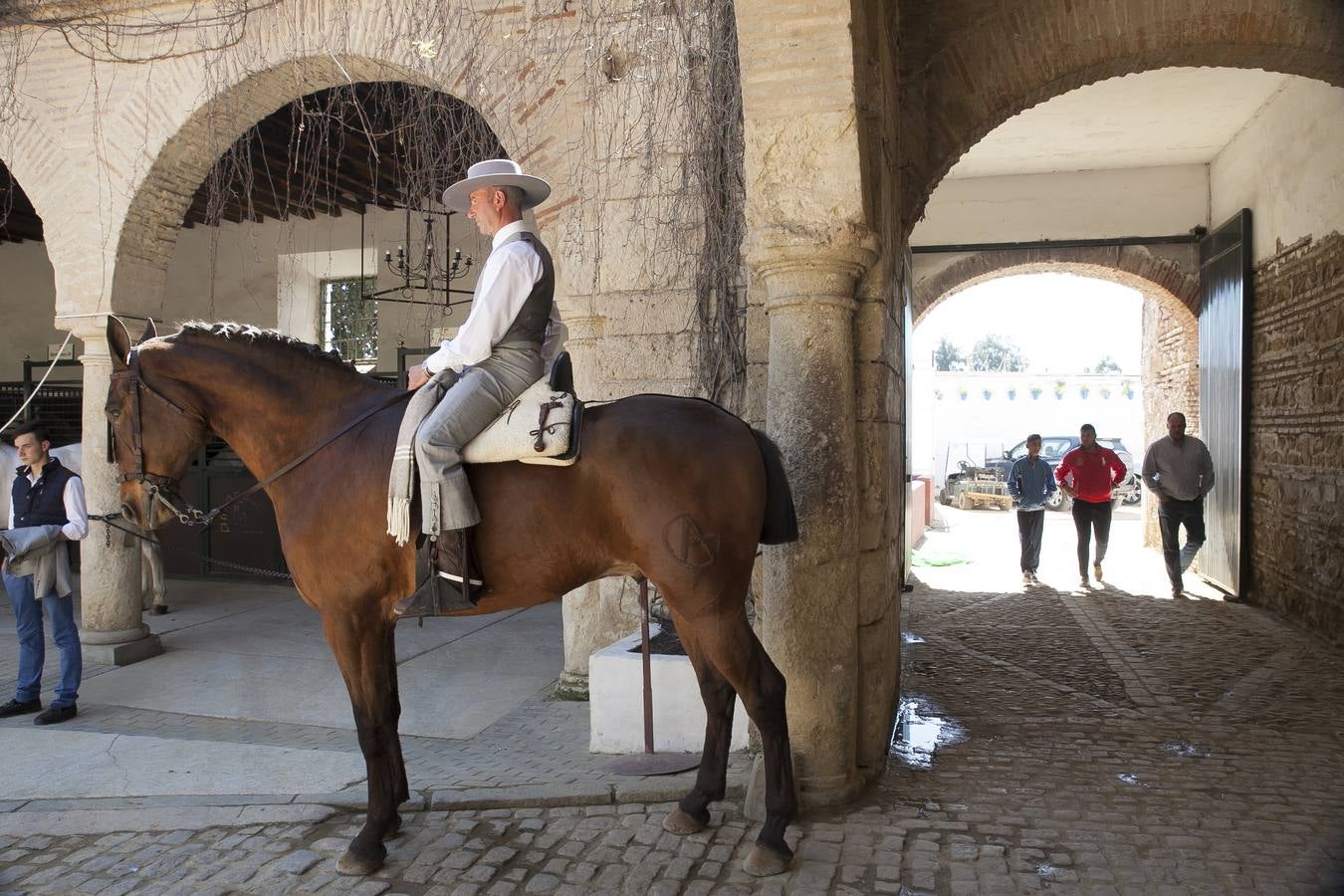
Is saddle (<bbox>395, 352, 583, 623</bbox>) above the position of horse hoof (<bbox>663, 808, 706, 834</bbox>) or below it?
above

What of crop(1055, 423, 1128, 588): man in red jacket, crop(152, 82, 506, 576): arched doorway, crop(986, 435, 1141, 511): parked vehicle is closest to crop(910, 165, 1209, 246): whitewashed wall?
crop(1055, 423, 1128, 588): man in red jacket

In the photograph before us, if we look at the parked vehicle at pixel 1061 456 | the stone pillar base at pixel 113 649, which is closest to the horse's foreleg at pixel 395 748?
the stone pillar base at pixel 113 649

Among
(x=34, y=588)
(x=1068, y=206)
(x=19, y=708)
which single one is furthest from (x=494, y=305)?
(x=1068, y=206)

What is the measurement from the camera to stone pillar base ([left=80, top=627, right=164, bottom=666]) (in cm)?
657

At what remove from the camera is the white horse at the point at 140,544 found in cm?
650

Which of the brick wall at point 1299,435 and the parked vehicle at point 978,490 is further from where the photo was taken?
the parked vehicle at point 978,490

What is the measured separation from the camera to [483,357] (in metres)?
3.31

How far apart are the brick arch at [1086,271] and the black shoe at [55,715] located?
8.99 m

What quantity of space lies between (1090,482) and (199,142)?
28.2 feet

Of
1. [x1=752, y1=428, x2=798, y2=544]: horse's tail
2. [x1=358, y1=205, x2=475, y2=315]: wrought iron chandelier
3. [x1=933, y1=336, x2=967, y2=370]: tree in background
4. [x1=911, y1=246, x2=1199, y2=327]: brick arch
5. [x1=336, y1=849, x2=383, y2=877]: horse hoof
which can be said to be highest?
[x1=933, y1=336, x2=967, y2=370]: tree in background

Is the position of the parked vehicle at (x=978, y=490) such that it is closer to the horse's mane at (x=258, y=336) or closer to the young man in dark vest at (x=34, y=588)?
the young man in dark vest at (x=34, y=588)

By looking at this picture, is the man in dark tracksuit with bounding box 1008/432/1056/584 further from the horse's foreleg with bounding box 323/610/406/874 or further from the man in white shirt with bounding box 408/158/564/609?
the horse's foreleg with bounding box 323/610/406/874

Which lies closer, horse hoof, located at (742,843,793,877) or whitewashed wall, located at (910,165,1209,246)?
horse hoof, located at (742,843,793,877)

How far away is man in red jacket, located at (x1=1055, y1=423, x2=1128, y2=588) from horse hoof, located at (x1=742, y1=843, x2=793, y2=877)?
7465mm
